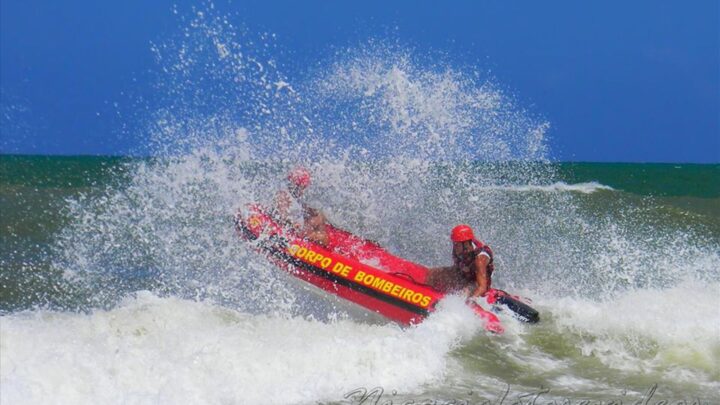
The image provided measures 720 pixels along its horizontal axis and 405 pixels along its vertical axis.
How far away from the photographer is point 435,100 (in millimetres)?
Answer: 14406

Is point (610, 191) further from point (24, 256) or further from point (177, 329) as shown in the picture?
point (177, 329)

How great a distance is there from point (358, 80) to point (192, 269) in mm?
4207

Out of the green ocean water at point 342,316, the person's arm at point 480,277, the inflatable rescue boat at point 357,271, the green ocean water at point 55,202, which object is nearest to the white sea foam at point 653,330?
the green ocean water at point 342,316

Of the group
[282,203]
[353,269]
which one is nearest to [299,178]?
[282,203]

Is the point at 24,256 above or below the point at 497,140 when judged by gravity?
below

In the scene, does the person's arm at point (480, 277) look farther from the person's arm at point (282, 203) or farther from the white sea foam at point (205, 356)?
the person's arm at point (282, 203)

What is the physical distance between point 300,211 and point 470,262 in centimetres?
270

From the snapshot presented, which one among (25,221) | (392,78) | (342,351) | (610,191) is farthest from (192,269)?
(610,191)

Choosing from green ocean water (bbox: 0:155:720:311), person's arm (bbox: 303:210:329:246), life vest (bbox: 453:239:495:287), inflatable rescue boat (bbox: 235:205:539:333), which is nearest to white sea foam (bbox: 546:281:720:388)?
inflatable rescue boat (bbox: 235:205:539:333)

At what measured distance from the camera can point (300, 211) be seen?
11.6 meters

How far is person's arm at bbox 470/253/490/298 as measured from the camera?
9.89 meters

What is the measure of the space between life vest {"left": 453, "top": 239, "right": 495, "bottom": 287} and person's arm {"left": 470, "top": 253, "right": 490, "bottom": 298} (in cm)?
7

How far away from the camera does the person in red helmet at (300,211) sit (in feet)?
36.8

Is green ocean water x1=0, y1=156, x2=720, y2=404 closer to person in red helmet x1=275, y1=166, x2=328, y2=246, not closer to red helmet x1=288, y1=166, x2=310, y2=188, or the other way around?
person in red helmet x1=275, y1=166, x2=328, y2=246
